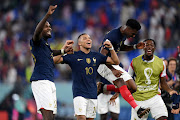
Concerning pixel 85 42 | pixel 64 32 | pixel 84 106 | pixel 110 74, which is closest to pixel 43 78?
pixel 84 106

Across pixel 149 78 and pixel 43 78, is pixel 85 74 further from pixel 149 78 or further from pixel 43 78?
pixel 149 78

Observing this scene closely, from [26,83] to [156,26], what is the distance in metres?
6.50

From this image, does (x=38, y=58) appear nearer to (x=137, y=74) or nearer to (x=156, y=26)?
(x=137, y=74)

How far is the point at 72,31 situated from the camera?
67.4ft

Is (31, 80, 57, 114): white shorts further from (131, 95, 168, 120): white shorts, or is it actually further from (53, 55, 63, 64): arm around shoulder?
(131, 95, 168, 120): white shorts

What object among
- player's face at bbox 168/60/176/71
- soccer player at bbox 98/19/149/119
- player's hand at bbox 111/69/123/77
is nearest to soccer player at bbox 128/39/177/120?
soccer player at bbox 98/19/149/119

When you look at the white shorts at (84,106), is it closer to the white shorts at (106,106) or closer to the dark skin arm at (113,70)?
the dark skin arm at (113,70)

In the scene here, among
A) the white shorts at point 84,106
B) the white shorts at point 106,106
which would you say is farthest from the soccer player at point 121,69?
the white shorts at point 106,106

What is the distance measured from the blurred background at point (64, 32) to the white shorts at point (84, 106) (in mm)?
4808

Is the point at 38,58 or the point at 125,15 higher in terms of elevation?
the point at 125,15

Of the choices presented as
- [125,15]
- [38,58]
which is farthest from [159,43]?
[38,58]

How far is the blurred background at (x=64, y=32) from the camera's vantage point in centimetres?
1512

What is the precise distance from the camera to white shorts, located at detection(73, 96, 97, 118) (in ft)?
27.3

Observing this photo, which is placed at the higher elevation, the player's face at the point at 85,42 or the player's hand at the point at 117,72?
the player's face at the point at 85,42
